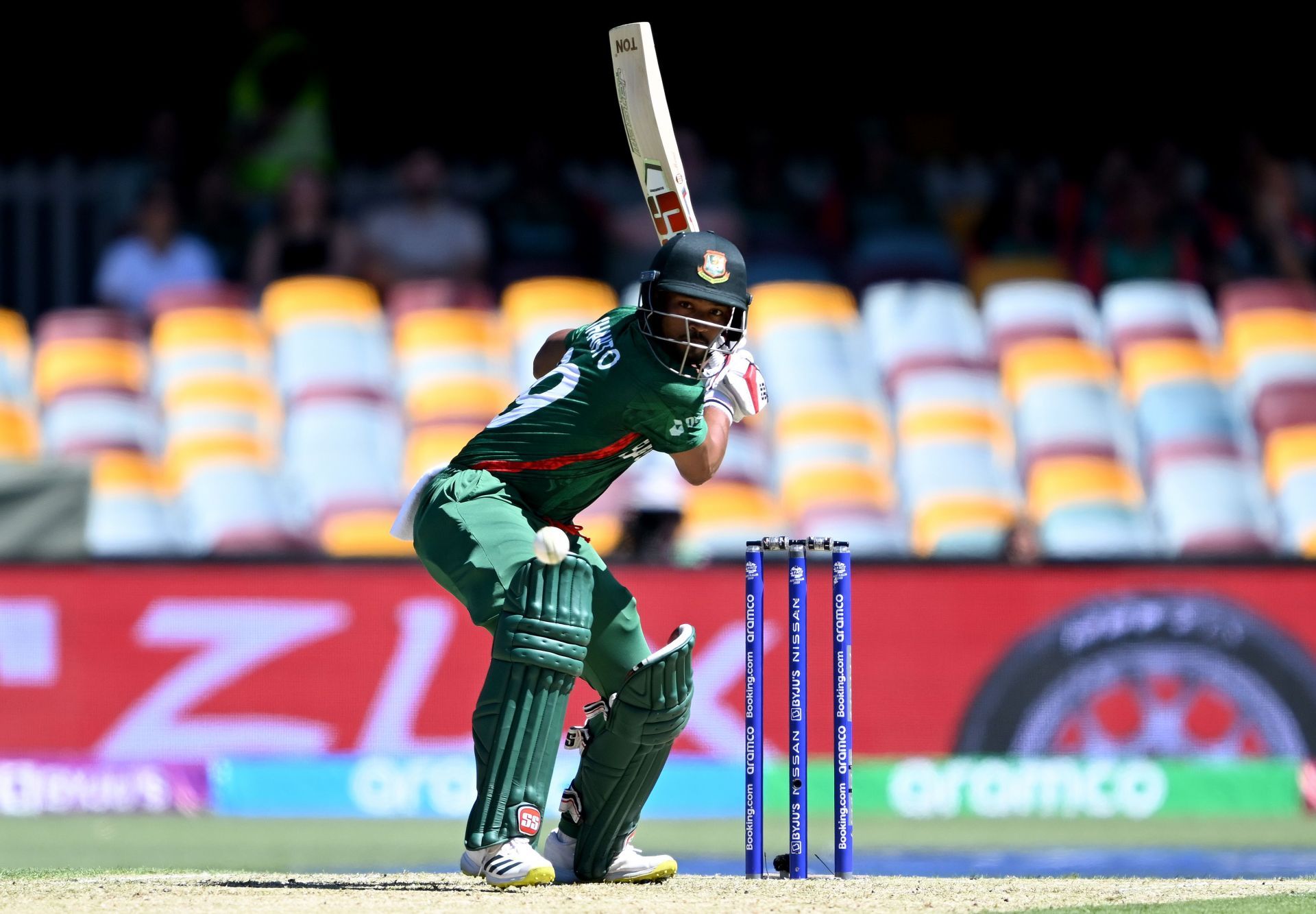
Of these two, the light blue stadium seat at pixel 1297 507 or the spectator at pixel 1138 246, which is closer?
the light blue stadium seat at pixel 1297 507

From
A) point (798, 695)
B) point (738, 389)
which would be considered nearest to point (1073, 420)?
point (798, 695)

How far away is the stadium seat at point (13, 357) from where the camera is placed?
1184cm

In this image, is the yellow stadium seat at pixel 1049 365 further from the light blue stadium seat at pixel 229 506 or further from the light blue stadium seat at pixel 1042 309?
the light blue stadium seat at pixel 229 506

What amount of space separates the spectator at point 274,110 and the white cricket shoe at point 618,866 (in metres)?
7.73

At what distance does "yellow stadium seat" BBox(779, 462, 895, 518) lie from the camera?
11.4m

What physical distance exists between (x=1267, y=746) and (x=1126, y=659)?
2.31ft

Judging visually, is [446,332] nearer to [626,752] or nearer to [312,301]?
[312,301]

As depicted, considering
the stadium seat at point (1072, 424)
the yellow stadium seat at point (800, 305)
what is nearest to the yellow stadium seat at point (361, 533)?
the yellow stadium seat at point (800, 305)

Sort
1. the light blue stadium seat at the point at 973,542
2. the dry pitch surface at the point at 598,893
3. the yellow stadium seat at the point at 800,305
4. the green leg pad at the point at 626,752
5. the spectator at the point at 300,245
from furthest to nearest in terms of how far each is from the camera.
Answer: the yellow stadium seat at the point at 800,305
the spectator at the point at 300,245
the light blue stadium seat at the point at 973,542
the green leg pad at the point at 626,752
the dry pitch surface at the point at 598,893

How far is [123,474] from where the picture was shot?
37.3ft

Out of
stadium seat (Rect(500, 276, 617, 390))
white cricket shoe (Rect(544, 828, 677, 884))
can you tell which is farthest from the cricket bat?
stadium seat (Rect(500, 276, 617, 390))

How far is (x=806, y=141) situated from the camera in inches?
543

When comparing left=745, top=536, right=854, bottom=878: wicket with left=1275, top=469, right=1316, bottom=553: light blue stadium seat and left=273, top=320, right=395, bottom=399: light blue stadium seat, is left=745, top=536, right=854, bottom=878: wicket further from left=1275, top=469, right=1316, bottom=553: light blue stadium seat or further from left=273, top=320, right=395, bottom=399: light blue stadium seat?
left=273, top=320, right=395, bottom=399: light blue stadium seat

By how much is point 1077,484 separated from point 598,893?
6914 millimetres
